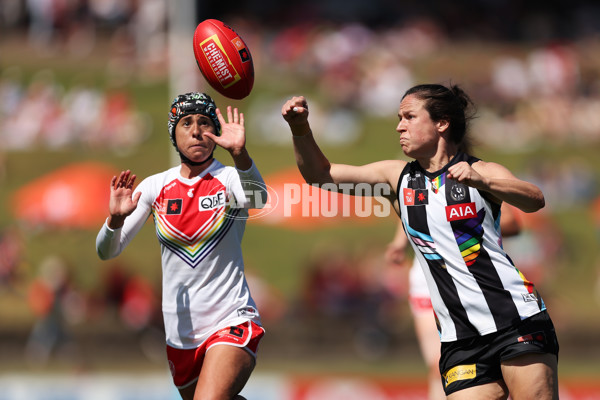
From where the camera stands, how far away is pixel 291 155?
20.3 meters

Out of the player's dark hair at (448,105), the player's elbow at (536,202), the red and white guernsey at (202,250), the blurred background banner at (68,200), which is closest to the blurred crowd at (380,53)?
the blurred background banner at (68,200)

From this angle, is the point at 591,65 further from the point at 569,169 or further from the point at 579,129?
the point at 569,169

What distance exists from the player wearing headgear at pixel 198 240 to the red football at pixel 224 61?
8.4 inches

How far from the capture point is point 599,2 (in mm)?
25953

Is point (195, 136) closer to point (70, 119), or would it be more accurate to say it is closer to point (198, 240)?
point (198, 240)

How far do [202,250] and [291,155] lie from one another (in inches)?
603

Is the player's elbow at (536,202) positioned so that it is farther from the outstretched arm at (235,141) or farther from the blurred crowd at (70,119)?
the blurred crowd at (70,119)

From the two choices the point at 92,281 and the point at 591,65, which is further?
the point at 591,65

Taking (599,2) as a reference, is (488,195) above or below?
below

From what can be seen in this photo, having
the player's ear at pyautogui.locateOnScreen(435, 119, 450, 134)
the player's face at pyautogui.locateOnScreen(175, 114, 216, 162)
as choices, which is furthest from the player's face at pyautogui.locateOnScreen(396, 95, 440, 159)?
the player's face at pyautogui.locateOnScreen(175, 114, 216, 162)

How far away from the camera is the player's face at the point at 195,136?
5.08 meters

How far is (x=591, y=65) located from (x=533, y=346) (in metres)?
19.3

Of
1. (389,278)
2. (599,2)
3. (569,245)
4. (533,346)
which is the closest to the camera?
(533,346)

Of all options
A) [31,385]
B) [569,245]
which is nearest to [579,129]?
[569,245]
